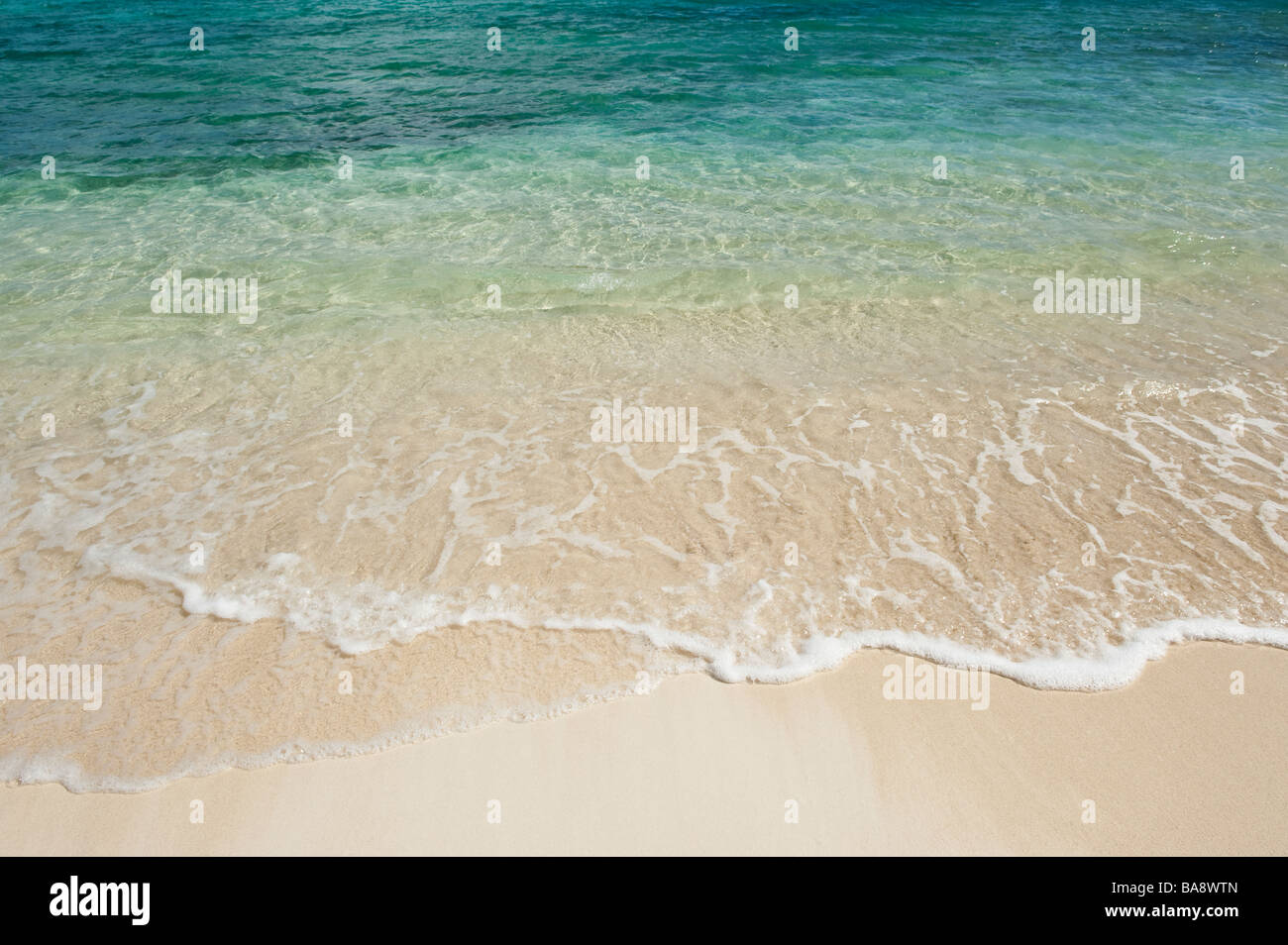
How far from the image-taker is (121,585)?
15.7ft

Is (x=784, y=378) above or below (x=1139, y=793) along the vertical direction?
above

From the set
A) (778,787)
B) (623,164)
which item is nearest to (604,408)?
(778,787)

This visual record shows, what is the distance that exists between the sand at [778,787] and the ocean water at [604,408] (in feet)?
0.64

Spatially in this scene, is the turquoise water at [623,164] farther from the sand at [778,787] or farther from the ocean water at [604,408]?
the sand at [778,787]

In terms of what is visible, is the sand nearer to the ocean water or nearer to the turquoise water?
the ocean water

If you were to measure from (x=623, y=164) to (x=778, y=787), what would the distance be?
1043cm

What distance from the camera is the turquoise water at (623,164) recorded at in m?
8.84

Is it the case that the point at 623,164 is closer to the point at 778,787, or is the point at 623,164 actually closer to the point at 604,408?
the point at 604,408

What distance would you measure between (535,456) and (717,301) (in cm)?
331

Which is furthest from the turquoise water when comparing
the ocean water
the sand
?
the sand

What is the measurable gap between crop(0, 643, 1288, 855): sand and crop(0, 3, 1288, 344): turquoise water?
5.19m
